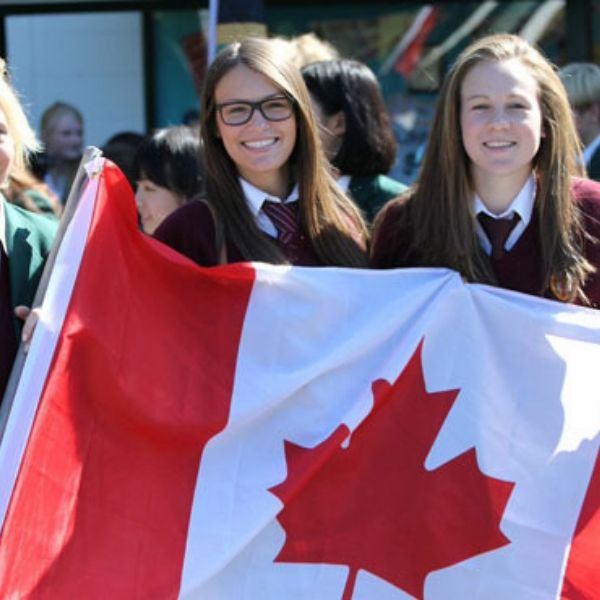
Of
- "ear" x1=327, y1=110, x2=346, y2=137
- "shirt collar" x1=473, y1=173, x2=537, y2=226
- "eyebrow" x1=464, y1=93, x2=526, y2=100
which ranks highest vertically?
"eyebrow" x1=464, y1=93, x2=526, y2=100

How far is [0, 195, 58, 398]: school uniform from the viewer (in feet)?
10.9

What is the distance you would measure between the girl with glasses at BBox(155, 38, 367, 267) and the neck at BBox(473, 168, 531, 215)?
0.37m

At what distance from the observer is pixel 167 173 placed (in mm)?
4754

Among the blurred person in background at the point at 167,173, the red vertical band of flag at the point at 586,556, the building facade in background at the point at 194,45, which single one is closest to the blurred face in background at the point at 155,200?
the blurred person in background at the point at 167,173

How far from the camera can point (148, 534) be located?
3.29m

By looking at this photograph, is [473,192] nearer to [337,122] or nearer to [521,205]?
[521,205]

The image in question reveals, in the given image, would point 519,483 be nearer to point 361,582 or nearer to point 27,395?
point 361,582

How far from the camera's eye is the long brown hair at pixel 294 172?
3.61m

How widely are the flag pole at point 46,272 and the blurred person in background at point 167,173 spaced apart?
1.27m

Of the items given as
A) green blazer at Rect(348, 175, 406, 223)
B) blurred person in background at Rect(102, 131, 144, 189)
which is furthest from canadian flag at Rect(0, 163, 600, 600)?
blurred person in background at Rect(102, 131, 144, 189)

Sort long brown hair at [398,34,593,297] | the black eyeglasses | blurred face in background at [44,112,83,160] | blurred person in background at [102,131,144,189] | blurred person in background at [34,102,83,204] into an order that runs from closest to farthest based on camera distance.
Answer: long brown hair at [398,34,593,297], the black eyeglasses, blurred person in background at [102,131,144,189], blurred person in background at [34,102,83,204], blurred face in background at [44,112,83,160]

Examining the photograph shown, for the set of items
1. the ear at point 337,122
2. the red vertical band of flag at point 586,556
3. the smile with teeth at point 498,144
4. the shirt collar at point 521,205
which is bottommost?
the red vertical band of flag at point 586,556

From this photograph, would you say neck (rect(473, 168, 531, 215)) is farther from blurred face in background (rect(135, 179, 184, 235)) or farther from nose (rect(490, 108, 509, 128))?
blurred face in background (rect(135, 179, 184, 235))

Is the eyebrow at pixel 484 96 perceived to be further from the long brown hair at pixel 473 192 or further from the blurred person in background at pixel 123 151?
the blurred person in background at pixel 123 151
